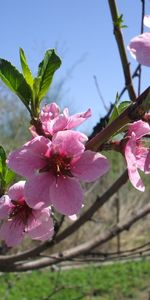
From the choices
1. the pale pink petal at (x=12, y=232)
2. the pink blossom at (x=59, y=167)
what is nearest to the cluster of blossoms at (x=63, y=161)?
the pink blossom at (x=59, y=167)

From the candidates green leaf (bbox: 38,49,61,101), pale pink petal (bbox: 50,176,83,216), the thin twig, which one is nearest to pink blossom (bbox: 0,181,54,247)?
pale pink petal (bbox: 50,176,83,216)

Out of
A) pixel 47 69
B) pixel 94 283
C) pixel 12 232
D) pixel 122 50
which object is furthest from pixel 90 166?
pixel 94 283

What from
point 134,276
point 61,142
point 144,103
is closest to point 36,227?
point 61,142

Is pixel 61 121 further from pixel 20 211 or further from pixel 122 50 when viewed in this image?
pixel 122 50

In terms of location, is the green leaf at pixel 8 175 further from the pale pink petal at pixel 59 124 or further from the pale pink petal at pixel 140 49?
the pale pink petal at pixel 140 49

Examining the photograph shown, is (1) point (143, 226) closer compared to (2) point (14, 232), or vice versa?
(2) point (14, 232)

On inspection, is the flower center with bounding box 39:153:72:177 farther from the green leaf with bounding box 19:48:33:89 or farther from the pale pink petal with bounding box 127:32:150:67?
the pale pink petal with bounding box 127:32:150:67

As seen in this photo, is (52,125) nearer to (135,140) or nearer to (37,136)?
(37,136)
